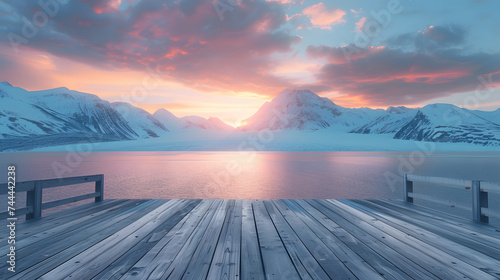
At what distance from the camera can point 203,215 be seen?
663 centimetres

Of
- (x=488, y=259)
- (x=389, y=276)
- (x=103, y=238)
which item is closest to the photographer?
(x=389, y=276)

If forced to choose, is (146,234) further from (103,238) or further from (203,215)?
(203,215)

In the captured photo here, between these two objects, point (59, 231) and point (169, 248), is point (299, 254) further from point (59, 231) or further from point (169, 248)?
point (59, 231)

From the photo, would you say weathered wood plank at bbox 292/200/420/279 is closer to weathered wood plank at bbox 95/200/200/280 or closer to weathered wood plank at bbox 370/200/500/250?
weathered wood plank at bbox 370/200/500/250

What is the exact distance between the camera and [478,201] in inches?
241

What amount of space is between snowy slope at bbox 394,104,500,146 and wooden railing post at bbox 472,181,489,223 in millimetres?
169491

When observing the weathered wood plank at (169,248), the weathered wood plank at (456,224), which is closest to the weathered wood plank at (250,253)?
the weathered wood plank at (169,248)

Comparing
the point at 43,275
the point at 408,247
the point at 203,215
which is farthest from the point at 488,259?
the point at 43,275

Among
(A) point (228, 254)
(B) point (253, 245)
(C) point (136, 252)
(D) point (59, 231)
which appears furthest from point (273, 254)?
(D) point (59, 231)

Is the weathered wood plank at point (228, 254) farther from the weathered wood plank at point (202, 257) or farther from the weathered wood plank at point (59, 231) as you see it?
the weathered wood plank at point (59, 231)

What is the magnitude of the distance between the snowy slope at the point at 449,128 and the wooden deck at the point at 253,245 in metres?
172

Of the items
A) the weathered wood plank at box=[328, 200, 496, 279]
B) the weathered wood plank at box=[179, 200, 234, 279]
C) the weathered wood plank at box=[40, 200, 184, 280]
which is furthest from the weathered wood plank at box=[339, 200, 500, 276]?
the weathered wood plank at box=[40, 200, 184, 280]

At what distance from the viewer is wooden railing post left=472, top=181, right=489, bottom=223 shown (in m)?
6.02

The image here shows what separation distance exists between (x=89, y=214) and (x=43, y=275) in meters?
3.70
